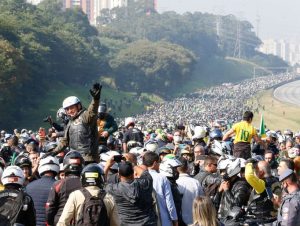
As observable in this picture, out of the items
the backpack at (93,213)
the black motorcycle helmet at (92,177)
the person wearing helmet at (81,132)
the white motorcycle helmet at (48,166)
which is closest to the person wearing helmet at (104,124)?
the person wearing helmet at (81,132)

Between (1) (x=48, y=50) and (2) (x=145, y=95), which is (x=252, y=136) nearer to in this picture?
(1) (x=48, y=50)

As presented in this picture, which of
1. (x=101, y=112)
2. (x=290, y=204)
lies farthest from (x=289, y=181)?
(x=101, y=112)

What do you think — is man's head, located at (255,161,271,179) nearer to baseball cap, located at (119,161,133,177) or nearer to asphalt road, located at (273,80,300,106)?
baseball cap, located at (119,161,133,177)

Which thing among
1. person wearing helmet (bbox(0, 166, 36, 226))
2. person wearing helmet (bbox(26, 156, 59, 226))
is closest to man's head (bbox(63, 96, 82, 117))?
person wearing helmet (bbox(26, 156, 59, 226))

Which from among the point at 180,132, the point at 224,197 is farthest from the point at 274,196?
the point at 180,132

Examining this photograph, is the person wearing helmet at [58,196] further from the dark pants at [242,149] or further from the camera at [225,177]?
the dark pants at [242,149]

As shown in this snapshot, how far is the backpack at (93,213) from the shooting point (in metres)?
8.80

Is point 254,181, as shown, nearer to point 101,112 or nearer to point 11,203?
point 11,203

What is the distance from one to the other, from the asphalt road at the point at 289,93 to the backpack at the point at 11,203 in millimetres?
124576

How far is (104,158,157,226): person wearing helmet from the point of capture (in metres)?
10.2

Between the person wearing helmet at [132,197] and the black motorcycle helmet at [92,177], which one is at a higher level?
the black motorcycle helmet at [92,177]

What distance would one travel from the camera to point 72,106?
1192cm

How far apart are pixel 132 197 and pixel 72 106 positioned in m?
2.13

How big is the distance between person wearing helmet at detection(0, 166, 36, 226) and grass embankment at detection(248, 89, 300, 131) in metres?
69.5
